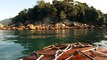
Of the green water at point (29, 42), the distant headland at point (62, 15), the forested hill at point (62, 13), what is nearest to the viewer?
the green water at point (29, 42)

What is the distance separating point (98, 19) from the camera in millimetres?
92750

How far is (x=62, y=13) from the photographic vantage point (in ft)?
302

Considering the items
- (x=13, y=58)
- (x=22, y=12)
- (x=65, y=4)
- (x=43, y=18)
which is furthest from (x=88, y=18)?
(x=13, y=58)

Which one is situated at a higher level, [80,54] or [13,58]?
[80,54]

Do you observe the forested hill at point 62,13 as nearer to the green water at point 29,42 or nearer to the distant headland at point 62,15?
the distant headland at point 62,15

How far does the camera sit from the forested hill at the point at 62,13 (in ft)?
308

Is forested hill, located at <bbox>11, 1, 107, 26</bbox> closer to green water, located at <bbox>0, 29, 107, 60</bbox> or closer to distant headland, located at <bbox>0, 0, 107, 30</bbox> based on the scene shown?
distant headland, located at <bbox>0, 0, 107, 30</bbox>

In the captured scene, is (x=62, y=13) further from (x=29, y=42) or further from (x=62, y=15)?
(x=29, y=42)

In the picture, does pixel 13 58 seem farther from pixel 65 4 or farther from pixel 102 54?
pixel 65 4

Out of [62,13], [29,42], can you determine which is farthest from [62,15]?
[29,42]

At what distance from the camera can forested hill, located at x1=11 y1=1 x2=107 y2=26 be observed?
93.9m

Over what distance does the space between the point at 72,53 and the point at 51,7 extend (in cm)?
8542

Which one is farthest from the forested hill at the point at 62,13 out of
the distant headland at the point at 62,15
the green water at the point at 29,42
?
the green water at the point at 29,42

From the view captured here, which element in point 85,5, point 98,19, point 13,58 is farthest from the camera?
point 85,5
